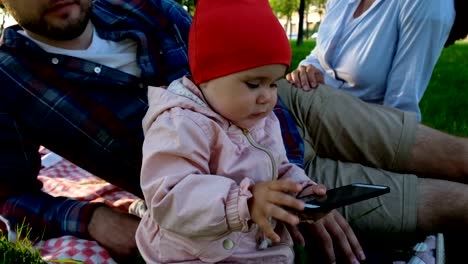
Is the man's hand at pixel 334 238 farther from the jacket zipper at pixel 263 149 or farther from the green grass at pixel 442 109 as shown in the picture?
the green grass at pixel 442 109

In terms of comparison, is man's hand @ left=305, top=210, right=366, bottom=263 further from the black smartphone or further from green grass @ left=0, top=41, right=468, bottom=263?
green grass @ left=0, top=41, right=468, bottom=263

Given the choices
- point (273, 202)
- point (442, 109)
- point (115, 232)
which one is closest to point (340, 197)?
point (273, 202)

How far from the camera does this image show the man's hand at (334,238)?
2.06m

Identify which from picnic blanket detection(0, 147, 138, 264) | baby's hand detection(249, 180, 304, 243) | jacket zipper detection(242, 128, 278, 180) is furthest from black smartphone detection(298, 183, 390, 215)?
picnic blanket detection(0, 147, 138, 264)

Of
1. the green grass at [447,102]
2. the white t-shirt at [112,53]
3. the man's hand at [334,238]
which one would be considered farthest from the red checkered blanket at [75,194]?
the green grass at [447,102]

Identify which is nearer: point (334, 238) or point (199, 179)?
point (199, 179)

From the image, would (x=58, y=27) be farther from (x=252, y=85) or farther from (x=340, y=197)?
(x=340, y=197)

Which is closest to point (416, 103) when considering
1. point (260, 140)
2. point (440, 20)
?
point (440, 20)

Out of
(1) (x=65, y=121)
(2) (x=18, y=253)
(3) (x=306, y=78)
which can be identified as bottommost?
(2) (x=18, y=253)

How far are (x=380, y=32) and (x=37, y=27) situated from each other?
5.70 feet

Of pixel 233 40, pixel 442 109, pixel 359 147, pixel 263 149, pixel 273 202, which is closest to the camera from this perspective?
pixel 273 202

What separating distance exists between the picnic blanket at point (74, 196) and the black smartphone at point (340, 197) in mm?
1037

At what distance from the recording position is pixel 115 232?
2.23 m

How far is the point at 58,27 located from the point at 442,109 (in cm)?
383
